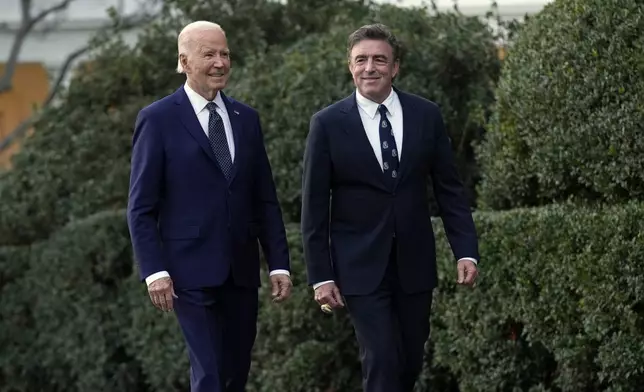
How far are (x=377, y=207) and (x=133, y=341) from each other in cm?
426

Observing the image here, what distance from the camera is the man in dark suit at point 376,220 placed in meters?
6.53

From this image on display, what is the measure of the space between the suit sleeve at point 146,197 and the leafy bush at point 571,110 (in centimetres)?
238

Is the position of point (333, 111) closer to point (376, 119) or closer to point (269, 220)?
point (376, 119)

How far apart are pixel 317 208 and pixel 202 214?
1.75 feet

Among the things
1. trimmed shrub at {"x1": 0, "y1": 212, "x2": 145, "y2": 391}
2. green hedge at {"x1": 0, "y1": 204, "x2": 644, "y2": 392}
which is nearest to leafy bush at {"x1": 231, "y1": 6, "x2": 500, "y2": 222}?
green hedge at {"x1": 0, "y1": 204, "x2": 644, "y2": 392}

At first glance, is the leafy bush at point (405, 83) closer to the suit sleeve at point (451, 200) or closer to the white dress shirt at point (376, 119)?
the suit sleeve at point (451, 200)

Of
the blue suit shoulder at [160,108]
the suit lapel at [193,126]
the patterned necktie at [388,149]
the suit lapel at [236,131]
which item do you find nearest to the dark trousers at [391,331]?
the patterned necktie at [388,149]

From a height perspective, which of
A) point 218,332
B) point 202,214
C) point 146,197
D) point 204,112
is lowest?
point 218,332

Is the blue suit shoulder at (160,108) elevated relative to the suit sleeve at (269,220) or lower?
elevated

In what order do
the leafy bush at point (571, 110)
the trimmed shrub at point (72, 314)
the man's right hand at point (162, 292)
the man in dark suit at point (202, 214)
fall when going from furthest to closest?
the trimmed shrub at point (72, 314)
the leafy bush at point (571, 110)
the man in dark suit at point (202, 214)
the man's right hand at point (162, 292)

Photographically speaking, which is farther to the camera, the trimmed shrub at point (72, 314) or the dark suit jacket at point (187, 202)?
the trimmed shrub at point (72, 314)

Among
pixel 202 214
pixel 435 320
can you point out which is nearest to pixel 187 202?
pixel 202 214

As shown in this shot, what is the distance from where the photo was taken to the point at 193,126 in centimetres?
647

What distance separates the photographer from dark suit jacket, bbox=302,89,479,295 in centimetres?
655
